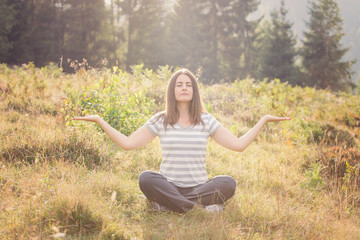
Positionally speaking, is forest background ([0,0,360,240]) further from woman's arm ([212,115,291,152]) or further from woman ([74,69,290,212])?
woman's arm ([212,115,291,152])

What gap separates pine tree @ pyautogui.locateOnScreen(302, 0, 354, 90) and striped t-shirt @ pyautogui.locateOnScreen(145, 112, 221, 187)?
25.1 m

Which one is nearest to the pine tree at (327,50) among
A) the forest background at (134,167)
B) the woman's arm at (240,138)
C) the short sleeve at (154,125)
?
the forest background at (134,167)

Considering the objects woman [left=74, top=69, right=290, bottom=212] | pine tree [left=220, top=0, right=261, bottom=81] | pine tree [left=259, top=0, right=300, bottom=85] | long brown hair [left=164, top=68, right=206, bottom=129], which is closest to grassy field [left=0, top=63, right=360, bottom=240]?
woman [left=74, top=69, right=290, bottom=212]

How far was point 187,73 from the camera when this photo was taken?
2955mm

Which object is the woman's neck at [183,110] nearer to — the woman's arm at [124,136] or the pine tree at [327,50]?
the woman's arm at [124,136]

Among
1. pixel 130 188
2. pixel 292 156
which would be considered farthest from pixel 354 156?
pixel 130 188

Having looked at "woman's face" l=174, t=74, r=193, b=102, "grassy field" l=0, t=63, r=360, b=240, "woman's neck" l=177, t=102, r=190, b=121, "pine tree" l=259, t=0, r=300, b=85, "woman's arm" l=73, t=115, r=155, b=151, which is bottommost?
"grassy field" l=0, t=63, r=360, b=240

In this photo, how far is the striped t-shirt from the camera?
281 centimetres

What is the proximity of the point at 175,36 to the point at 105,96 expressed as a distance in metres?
24.3

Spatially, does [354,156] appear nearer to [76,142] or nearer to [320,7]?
[76,142]

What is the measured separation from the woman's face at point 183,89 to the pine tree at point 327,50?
25067mm

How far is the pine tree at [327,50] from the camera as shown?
2455 cm

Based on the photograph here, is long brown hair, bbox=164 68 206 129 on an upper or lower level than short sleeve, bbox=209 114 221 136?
upper

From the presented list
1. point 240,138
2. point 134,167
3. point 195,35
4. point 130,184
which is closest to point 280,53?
point 195,35
